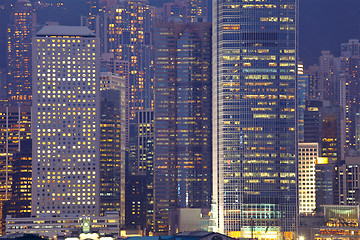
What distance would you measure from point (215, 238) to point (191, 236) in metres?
4.46

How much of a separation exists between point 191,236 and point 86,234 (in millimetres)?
56347

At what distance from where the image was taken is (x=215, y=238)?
127375 millimetres

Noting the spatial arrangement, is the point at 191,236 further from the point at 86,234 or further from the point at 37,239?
the point at 86,234

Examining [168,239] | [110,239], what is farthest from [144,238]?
[110,239]

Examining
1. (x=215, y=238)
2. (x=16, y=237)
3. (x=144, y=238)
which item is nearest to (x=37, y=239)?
(x=16, y=237)

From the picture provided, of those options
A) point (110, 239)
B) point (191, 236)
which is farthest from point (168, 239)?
point (110, 239)

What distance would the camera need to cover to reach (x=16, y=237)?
14175 cm

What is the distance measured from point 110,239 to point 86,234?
4785 millimetres

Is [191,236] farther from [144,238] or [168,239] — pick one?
[144,238]

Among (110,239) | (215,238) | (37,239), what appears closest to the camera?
(215,238)

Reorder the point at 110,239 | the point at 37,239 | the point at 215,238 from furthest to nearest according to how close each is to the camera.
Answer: the point at 110,239
the point at 37,239
the point at 215,238

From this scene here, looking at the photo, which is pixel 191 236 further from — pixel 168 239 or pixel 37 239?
pixel 37 239

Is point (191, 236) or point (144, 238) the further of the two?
point (144, 238)

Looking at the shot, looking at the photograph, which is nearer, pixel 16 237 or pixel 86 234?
pixel 16 237
